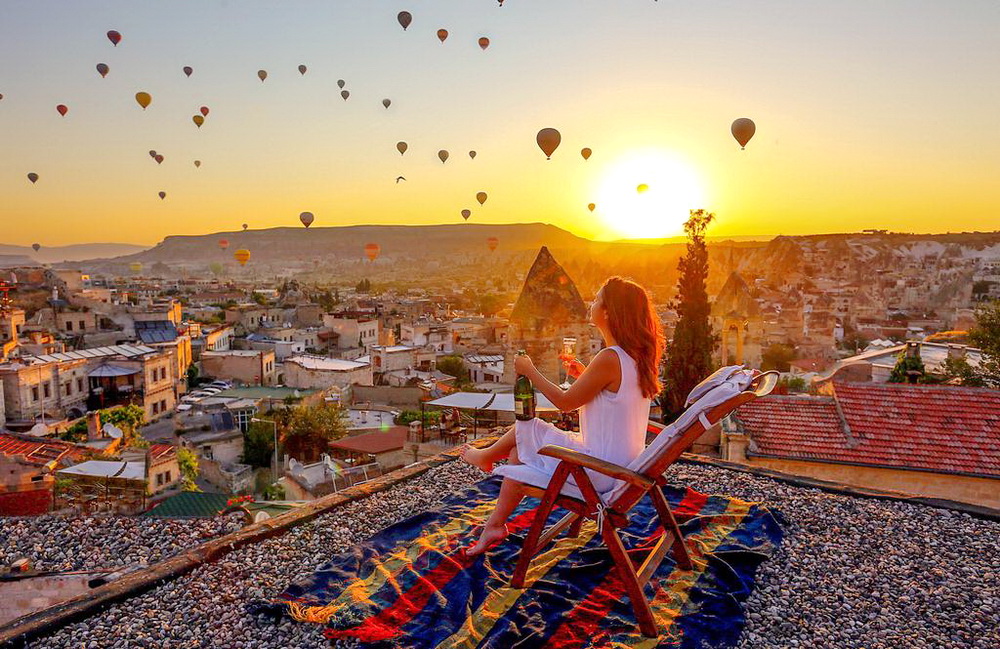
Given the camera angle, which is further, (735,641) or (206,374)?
(206,374)

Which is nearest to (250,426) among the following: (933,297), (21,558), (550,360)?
(550,360)

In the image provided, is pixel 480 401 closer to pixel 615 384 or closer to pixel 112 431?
pixel 615 384

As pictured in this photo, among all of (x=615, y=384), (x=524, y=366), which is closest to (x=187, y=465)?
(x=524, y=366)

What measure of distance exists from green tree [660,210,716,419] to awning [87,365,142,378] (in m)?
24.3

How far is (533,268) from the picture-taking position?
15180mm

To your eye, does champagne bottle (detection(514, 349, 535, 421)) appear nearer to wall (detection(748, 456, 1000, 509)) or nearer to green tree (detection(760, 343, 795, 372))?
wall (detection(748, 456, 1000, 509))

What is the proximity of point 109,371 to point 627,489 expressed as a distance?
31.1 metres

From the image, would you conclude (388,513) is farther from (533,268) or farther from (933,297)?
(933,297)

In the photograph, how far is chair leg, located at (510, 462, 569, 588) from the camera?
10.5 feet

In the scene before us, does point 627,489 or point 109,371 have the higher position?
point 627,489

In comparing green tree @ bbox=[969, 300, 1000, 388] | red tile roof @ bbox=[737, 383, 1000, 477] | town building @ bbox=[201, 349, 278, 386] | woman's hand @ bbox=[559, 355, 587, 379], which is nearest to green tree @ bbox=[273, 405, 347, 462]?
town building @ bbox=[201, 349, 278, 386]

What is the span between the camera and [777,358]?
33000 millimetres

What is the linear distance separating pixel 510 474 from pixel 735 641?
4.19 feet

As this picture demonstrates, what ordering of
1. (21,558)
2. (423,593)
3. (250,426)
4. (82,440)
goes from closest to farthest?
(423,593)
(21,558)
(82,440)
(250,426)
